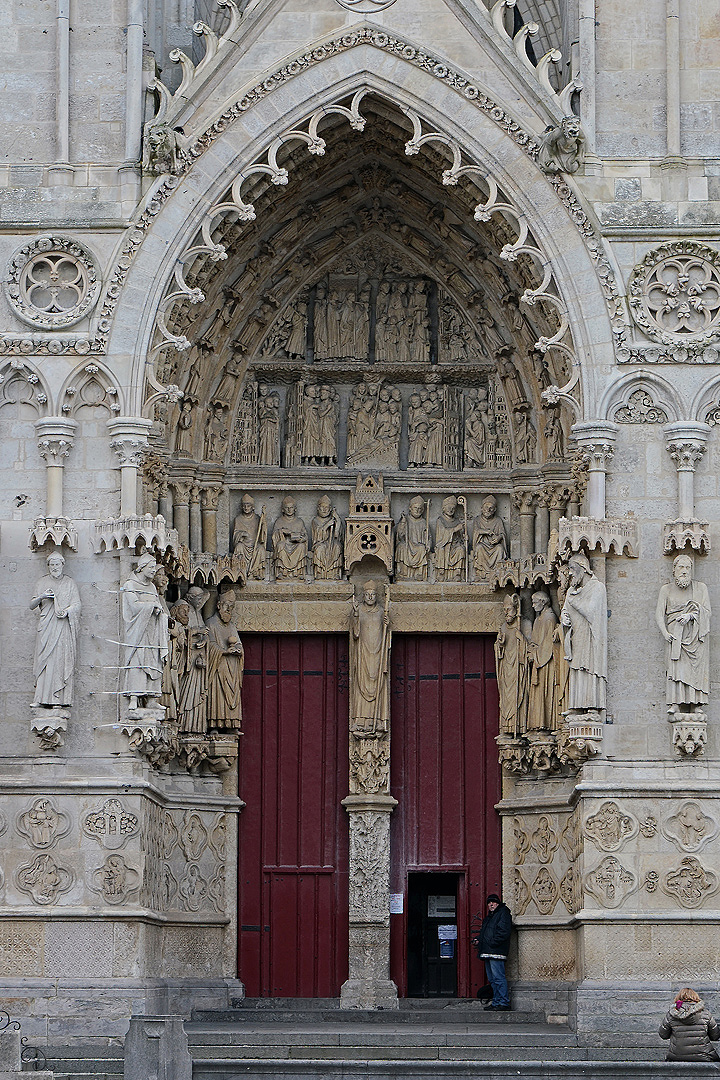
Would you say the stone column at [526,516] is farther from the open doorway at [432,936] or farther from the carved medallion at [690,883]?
the carved medallion at [690,883]

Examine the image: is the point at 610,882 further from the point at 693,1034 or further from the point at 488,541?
the point at 488,541

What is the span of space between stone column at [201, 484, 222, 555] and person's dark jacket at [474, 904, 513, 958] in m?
4.10

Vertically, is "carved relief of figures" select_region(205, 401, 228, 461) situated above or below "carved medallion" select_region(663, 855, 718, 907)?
above

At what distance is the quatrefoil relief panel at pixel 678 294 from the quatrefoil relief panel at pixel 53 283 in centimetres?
462

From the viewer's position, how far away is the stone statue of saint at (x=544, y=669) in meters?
18.9

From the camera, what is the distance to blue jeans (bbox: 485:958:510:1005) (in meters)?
18.6

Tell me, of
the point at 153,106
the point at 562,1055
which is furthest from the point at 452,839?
the point at 153,106

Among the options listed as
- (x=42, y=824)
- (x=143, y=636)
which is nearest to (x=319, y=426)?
(x=143, y=636)

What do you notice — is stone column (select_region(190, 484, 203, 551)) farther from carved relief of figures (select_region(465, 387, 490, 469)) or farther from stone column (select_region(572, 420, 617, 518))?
stone column (select_region(572, 420, 617, 518))

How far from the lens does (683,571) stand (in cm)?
1775

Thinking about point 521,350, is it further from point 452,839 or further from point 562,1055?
point 562,1055

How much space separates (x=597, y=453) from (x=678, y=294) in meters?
1.55

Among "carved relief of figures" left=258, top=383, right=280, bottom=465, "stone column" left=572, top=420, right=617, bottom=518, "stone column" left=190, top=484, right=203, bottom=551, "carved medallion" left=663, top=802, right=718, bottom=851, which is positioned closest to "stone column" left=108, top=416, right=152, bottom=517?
"stone column" left=190, top=484, right=203, bottom=551

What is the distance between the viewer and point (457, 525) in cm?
1989
